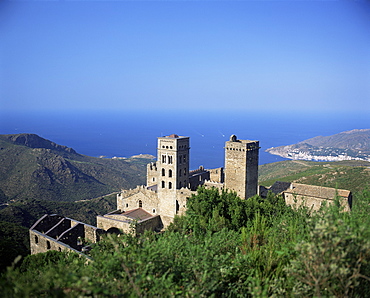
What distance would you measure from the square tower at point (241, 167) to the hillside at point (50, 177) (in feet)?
149

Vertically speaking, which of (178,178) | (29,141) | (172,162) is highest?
(172,162)

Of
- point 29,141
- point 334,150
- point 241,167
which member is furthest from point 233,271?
point 334,150

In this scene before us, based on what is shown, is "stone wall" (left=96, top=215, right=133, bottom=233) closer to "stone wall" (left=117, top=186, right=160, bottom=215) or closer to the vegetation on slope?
"stone wall" (left=117, top=186, right=160, bottom=215)

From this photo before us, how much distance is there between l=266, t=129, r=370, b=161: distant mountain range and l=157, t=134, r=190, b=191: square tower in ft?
379

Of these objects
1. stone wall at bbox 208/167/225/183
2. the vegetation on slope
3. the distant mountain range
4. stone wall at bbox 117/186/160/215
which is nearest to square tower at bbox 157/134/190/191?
stone wall at bbox 117/186/160/215

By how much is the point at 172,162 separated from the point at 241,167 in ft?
22.2

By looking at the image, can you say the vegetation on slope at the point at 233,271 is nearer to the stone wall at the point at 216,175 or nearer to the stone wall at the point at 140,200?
the stone wall at the point at 140,200

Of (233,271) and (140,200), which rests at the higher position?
(233,271)

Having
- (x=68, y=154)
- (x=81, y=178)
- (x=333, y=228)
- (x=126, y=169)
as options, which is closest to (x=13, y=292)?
(x=333, y=228)

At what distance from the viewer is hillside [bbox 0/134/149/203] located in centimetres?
6312

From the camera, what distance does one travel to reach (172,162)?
1200 inches

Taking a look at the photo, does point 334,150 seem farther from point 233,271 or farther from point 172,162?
point 233,271

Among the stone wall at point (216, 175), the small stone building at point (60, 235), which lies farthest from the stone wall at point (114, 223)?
the stone wall at point (216, 175)

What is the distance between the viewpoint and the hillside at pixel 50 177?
63125 millimetres
